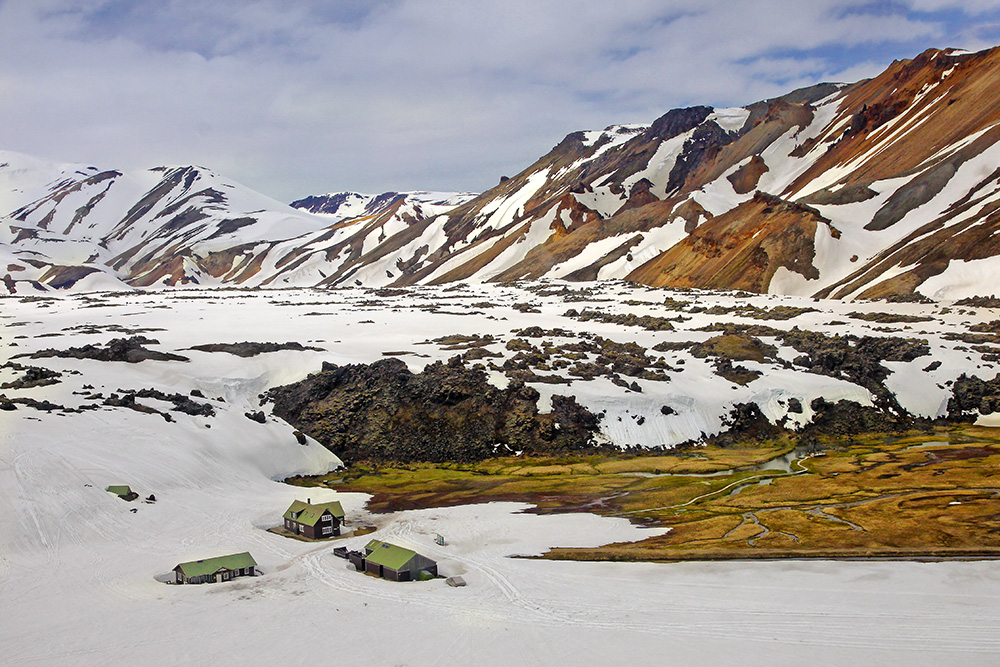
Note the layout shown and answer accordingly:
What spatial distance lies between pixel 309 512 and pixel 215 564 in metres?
9.03

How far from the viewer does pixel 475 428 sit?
7356 cm

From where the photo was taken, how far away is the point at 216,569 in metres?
37.3

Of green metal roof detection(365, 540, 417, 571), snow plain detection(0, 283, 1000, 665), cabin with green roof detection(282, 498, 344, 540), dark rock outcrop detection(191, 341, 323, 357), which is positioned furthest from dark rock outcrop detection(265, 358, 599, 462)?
green metal roof detection(365, 540, 417, 571)

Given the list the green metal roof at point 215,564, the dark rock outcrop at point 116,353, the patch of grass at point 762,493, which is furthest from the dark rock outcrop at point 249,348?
the green metal roof at point 215,564

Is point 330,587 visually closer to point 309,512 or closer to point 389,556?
point 389,556

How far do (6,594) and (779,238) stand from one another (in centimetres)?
14115

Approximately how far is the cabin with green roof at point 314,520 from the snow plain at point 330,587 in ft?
5.55

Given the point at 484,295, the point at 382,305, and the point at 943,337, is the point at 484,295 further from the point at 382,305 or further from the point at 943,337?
the point at 943,337

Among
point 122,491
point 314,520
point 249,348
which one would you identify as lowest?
point 314,520

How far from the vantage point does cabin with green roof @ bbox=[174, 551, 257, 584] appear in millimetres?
36875

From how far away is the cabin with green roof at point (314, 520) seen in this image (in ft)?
149

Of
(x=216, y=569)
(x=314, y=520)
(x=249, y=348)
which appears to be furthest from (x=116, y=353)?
(x=216, y=569)

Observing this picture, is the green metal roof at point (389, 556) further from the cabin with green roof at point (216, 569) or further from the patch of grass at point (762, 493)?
the patch of grass at point (762, 493)

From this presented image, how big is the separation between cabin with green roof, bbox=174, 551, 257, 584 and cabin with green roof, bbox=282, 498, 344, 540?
673cm
